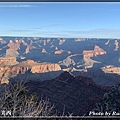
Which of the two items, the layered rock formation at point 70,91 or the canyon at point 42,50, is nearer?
the canyon at point 42,50

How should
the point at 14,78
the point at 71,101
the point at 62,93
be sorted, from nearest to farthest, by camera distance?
the point at 14,78 → the point at 71,101 → the point at 62,93

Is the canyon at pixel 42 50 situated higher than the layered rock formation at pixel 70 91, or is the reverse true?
the canyon at pixel 42 50

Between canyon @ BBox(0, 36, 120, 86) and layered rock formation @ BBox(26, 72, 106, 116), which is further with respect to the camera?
layered rock formation @ BBox(26, 72, 106, 116)

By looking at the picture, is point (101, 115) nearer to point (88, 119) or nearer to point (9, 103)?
point (88, 119)

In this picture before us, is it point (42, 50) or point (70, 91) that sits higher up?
point (42, 50)

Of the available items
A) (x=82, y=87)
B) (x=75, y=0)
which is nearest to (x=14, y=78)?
(x=75, y=0)

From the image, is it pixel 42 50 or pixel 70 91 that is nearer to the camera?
pixel 42 50

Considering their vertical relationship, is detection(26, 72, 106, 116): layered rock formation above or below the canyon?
below

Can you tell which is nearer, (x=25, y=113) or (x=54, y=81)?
(x=25, y=113)
